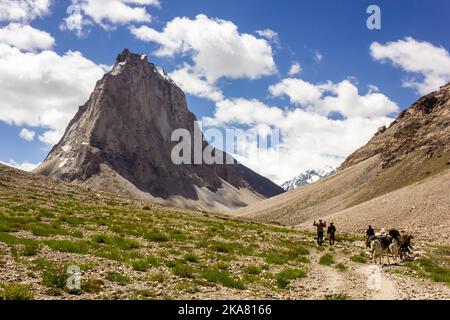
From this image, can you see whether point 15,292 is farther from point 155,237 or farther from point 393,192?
point 393,192

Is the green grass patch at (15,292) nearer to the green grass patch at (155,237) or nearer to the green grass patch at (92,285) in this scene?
the green grass patch at (92,285)

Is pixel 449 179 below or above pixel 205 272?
above

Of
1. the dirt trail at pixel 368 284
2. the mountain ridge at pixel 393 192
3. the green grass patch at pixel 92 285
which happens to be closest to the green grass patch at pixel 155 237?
the dirt trail at pixel 368 284

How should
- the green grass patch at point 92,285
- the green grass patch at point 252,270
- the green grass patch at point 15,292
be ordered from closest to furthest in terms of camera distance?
the green grass patch at point 15,292
the green grass patch at point 92,285
the green grass patch at point 252,270

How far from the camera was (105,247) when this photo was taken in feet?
87.4

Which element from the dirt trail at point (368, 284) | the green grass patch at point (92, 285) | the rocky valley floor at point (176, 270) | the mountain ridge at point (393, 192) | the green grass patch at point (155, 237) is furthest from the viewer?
the mountain ridge at point (393, 192)

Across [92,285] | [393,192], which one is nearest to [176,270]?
[92,285]

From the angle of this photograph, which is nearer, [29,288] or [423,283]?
[29,288]

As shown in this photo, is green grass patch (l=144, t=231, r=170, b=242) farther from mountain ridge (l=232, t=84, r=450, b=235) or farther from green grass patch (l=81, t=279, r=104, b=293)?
mountain ridge (l=232, t=84, r=450, b=235)
